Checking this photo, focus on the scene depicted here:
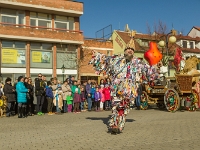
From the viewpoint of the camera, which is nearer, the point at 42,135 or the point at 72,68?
the point at 42,135

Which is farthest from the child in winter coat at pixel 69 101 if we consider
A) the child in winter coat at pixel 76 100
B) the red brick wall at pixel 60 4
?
the red brick wall at pixel 60 4

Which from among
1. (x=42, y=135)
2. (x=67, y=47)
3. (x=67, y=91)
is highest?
(x=67, y=47)

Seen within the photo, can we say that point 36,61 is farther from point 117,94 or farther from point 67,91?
point 117,94

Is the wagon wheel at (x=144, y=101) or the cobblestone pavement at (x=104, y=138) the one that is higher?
the wagon wheel at (x=144, y=101)

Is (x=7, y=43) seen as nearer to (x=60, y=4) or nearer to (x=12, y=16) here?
(x=12, y=16)

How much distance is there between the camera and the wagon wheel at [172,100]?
38.2 ft

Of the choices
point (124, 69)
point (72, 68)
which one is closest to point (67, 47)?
point (72, 68)

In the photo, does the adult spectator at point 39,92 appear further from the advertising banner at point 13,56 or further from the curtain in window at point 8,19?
the curtain in window at point 8,19

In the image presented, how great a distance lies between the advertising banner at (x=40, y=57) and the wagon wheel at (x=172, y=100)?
1754 cm

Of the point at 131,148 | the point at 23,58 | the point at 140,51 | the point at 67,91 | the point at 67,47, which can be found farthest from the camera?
the point at 140,51

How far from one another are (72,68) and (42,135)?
71.7 ft

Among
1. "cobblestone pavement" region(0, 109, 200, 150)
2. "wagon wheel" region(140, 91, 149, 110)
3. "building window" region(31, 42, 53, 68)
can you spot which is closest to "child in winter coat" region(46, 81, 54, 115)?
"cobblestone pavement" region(0, 109, 200, 150)

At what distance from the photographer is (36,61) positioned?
87.5ft

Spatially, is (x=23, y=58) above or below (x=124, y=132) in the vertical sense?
above
